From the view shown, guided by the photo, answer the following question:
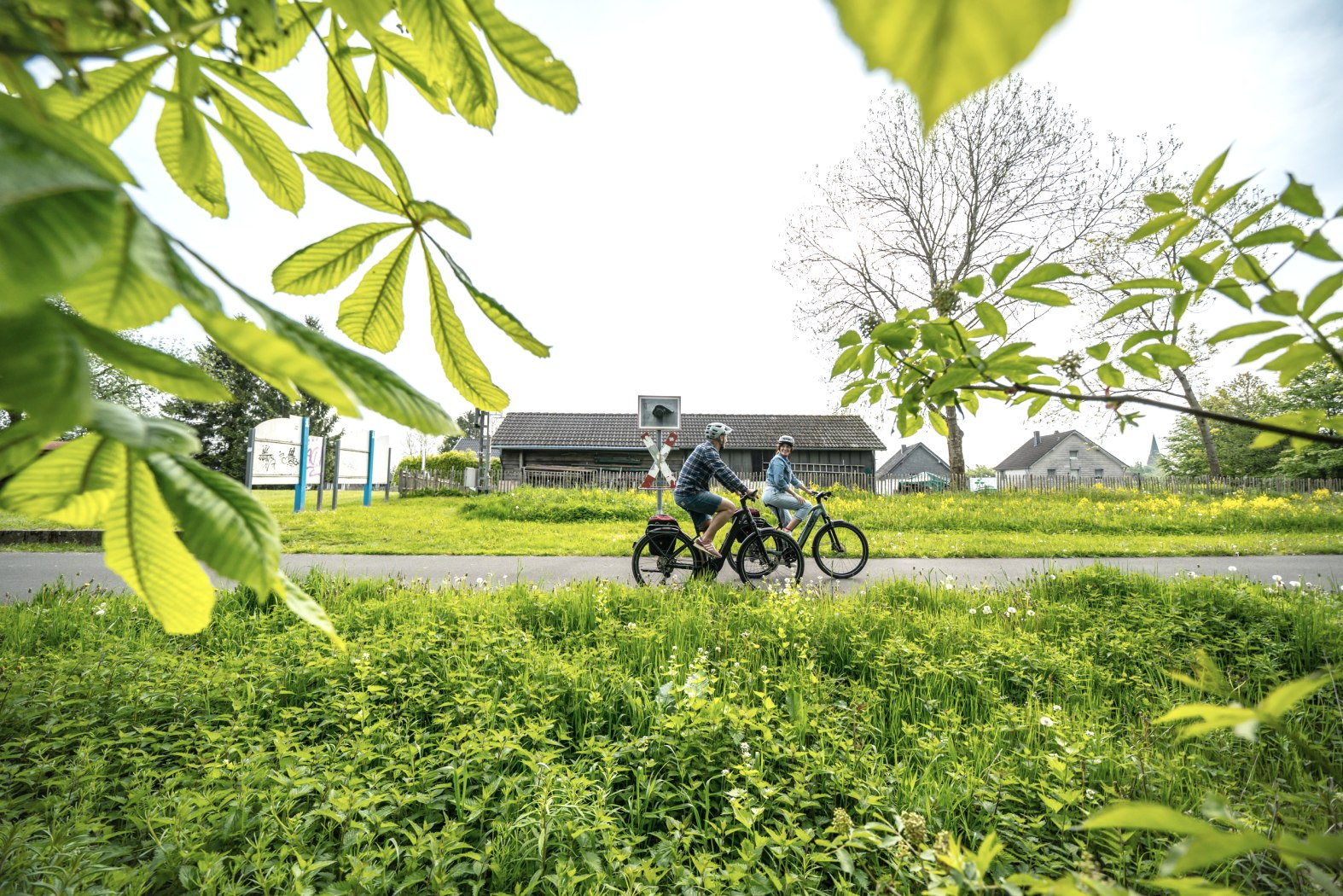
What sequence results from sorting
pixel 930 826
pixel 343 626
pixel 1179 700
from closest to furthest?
pixel 930 826, pixel 1179 700, pixel 343 626

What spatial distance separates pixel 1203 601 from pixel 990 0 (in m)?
6.08

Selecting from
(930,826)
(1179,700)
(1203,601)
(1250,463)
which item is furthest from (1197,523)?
(1250,463)

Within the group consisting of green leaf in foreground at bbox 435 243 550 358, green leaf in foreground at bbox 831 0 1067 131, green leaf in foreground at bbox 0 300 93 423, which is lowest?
green leaf in foreground at bbox 0 300 93 423

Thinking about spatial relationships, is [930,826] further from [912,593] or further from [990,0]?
[912,593]

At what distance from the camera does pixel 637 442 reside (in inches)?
1041

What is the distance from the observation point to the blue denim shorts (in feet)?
20.9

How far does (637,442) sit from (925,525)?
16.2 metres

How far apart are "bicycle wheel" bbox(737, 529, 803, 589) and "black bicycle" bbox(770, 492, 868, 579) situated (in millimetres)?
589

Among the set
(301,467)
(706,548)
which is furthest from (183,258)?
(301,467)

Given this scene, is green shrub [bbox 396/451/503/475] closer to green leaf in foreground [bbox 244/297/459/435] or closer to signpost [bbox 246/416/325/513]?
signpost [bbox 246/416/325/513]

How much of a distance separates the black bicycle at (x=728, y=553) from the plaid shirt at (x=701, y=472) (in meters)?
0.27

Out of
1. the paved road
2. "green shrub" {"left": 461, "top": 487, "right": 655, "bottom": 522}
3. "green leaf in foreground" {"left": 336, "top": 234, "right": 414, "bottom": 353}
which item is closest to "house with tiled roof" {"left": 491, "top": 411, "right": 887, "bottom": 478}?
"green shrub" {"left": 461, "top": 487, "right": 655, "bottom": 522}

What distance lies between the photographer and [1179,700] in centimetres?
297

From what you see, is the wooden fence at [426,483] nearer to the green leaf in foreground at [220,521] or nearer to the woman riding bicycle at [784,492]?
the woman riding bicycle at [784,492]
